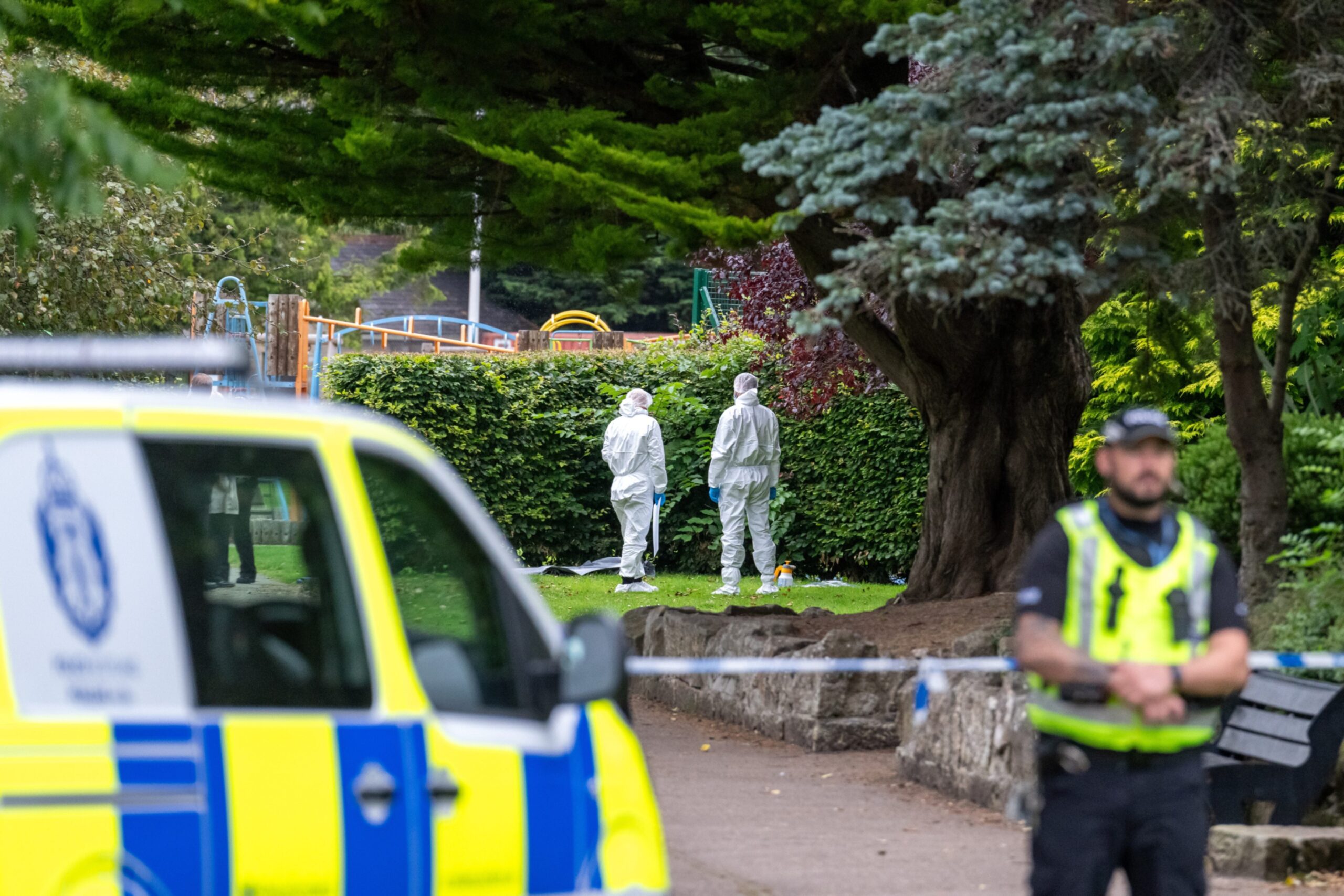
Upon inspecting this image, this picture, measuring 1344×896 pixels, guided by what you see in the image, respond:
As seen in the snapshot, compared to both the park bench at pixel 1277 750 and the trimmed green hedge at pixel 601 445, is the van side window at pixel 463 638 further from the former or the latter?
the trimmed green hedge at pixel 601 445

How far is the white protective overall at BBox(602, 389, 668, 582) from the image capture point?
1845 centimetres

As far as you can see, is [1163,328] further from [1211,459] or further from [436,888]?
[436,888]

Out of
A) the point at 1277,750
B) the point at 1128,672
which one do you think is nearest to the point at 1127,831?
the point at 1128,672

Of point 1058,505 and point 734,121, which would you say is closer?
point 734,121

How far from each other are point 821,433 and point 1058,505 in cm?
767

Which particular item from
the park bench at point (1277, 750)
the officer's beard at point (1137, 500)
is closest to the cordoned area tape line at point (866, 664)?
the park bench at point (1277, 750)

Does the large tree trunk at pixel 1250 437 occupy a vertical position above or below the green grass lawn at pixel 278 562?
above

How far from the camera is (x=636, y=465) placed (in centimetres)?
1852

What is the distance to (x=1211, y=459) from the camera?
1009cm

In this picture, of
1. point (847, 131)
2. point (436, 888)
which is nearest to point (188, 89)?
point (847, 131)

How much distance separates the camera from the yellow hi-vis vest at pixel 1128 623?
3949 mm

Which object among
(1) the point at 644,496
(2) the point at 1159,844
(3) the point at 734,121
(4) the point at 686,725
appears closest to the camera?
(2) the point at 1159,844

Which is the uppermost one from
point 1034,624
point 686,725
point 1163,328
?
point 1163,328

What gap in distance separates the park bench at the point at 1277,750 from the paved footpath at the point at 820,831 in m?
0.59
